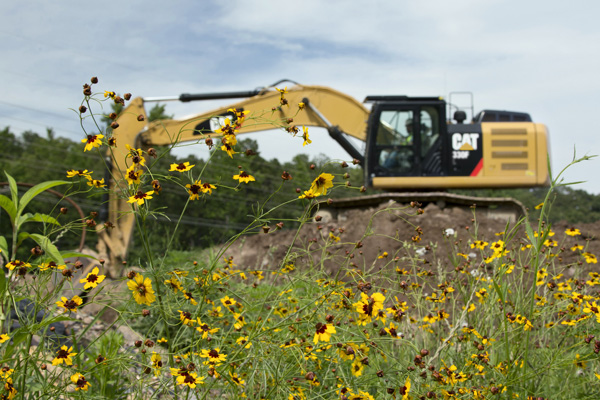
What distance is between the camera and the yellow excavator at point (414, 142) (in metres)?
10.8

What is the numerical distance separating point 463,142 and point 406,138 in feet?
3.71

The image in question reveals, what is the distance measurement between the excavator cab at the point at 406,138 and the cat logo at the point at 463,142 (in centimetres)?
44

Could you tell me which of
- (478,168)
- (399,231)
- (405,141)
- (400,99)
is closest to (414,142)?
(405,141)

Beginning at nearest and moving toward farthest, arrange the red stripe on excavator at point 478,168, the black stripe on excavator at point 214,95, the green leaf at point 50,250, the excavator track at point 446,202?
1. the green leaf at point 50,250
2. the black stripe on excavator at point 214,95
3. the excavator track at point 446,202
4. the red stripe on excavator at point 478,168

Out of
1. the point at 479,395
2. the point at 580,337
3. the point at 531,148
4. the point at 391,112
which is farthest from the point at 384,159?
the point at 479,395

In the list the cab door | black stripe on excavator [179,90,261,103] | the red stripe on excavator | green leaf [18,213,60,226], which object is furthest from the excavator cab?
green leaf [18,213,60,226]

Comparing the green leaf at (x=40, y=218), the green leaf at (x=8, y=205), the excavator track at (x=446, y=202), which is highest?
the green leaf at (x=8, y=205)

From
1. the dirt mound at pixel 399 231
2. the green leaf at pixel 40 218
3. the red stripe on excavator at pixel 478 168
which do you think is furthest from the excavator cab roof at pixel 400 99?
the green leaf at pixel 40 218

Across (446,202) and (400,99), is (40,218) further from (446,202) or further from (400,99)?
(446,202)

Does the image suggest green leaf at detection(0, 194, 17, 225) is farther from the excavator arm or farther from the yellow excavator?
the yellow excavator

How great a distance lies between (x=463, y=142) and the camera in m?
11.1

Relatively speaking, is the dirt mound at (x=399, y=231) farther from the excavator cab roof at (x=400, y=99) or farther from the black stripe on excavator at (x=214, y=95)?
the black stripe on excavator at (x=214, y=95)

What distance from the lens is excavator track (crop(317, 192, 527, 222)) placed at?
35.3 feet

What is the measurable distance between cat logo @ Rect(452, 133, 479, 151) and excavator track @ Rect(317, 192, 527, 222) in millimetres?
897
